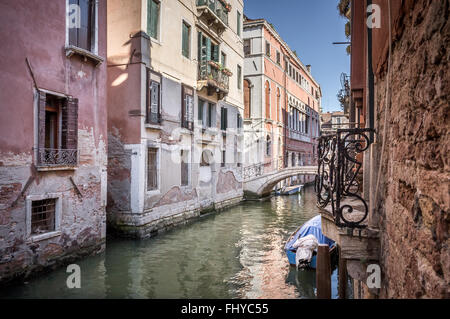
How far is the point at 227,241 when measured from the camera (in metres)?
11.6

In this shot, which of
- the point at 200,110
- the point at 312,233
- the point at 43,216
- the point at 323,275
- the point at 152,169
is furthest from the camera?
the point at 200,110

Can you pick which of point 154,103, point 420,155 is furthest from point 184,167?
point 420,155

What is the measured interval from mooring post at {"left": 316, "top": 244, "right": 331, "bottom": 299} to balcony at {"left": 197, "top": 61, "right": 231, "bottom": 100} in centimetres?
1069

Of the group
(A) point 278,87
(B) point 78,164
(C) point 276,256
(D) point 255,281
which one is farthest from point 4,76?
(A) point 278,87

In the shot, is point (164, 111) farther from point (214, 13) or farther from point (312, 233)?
point (312, 233)

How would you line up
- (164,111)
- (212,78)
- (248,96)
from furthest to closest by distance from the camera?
(248,96)
(212,78)
(164,111)

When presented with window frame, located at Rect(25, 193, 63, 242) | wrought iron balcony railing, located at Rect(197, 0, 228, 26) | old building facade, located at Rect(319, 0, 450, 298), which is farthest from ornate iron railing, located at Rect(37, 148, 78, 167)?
wrought iron balcony railing, located at Rect(197, 0, 228, 26)

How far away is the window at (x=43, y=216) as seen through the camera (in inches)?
295

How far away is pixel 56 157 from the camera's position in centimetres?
784

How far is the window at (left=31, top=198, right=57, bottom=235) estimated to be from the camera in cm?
750

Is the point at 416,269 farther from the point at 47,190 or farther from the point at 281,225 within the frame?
the point at 281,225

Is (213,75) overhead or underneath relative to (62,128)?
overhead

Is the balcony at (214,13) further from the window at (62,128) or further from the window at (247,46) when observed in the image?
the window at (62,128)

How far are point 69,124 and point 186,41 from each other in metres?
7.26
